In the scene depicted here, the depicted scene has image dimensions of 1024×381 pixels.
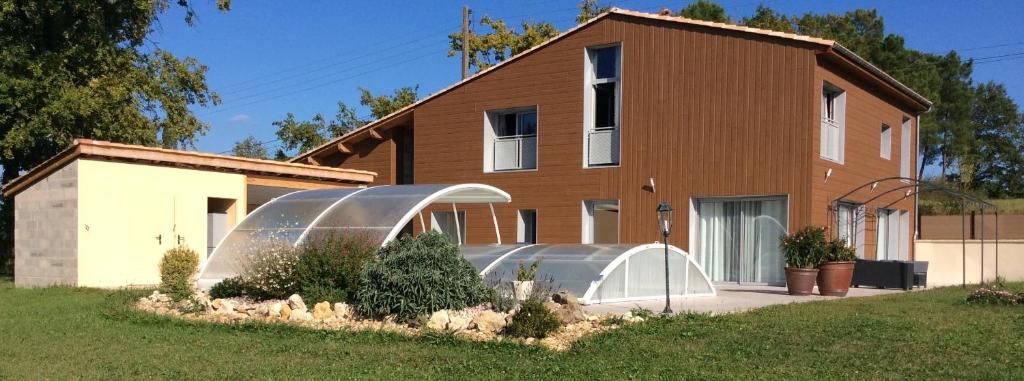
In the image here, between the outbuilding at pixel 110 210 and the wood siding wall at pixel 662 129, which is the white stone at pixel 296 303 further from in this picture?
the wood siding wall at pixel 662 129

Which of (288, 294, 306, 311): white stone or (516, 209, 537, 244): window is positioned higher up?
(516, 209, 537, 244): window

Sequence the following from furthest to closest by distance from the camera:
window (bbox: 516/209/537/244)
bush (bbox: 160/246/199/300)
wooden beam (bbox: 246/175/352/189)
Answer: window (bbox: 516/209/537/244) → wooden beam (bbox: 246/175/352/189) → bush (bbox: 160/246/199/300)

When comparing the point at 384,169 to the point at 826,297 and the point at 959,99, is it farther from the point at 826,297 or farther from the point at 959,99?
the point at 959,99

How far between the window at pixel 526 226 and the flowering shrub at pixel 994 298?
11.3 metres

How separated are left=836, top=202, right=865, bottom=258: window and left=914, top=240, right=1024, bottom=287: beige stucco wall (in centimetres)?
194

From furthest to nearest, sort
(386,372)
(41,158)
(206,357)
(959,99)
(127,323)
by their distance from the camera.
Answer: (959,99)
(41,158)
(127,323)
(206,357)
(386,372)

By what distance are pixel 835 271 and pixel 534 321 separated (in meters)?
8.01

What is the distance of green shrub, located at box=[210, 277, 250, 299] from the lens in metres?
13.9

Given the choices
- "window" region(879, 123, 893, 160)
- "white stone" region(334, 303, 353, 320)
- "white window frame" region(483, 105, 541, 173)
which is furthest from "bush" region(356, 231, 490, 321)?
"window" region(879, 123, 893, 160)

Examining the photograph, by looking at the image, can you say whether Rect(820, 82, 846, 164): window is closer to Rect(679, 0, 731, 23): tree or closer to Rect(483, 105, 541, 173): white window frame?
Rect(483, 105, 541, 173): white window frame

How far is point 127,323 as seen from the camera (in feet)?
38.9

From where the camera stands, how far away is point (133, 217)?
1809cm

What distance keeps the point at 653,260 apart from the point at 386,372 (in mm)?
7483

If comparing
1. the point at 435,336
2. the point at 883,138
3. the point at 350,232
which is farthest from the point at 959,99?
the point at 435,336
